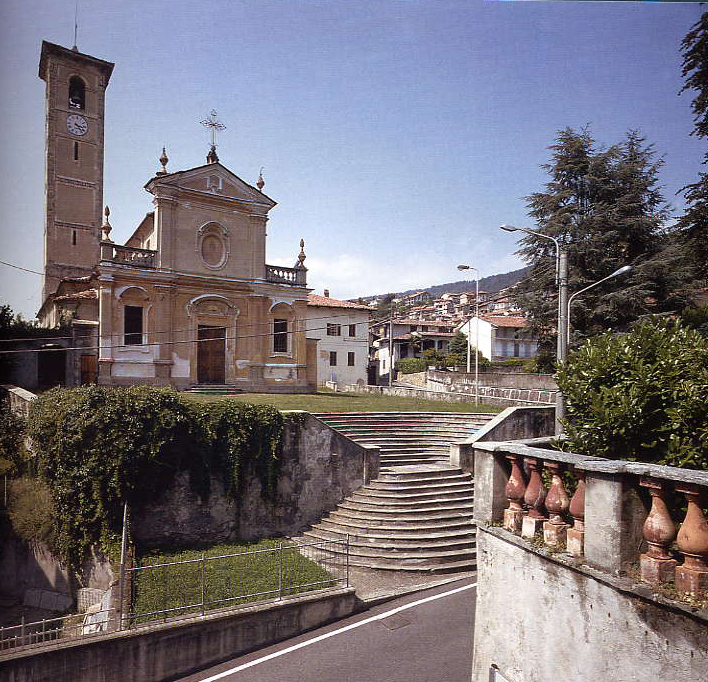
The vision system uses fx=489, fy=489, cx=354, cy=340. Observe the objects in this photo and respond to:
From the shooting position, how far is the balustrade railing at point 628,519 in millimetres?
2887

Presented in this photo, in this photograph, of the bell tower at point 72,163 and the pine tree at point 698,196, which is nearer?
the pine tree at point 698,196

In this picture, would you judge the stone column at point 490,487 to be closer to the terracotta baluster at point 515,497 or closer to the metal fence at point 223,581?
the terracotta baluster at point 515,497

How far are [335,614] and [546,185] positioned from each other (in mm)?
24827

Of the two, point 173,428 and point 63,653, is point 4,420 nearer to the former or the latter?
point 173,428

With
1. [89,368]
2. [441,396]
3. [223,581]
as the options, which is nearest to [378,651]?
[223,581]

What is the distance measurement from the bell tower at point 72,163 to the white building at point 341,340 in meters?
19.4

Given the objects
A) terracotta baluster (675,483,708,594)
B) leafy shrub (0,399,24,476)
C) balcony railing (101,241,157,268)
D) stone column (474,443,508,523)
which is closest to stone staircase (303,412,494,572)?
leafy shrub (0,399,24,476)

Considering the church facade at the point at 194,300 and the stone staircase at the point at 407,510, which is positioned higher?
the church facade at the point at 194,300

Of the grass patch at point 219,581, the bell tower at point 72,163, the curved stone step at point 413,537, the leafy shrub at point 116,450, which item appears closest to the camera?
the grass patch at point 219,581

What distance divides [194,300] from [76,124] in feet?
80.8

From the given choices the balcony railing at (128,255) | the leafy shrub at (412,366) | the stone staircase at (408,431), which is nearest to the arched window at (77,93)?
the balcony railing at (128,255)

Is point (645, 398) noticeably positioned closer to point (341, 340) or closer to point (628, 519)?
point (628, 519)

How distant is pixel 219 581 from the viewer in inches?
431

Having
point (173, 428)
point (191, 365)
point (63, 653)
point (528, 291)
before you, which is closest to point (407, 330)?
point (528, 291)
